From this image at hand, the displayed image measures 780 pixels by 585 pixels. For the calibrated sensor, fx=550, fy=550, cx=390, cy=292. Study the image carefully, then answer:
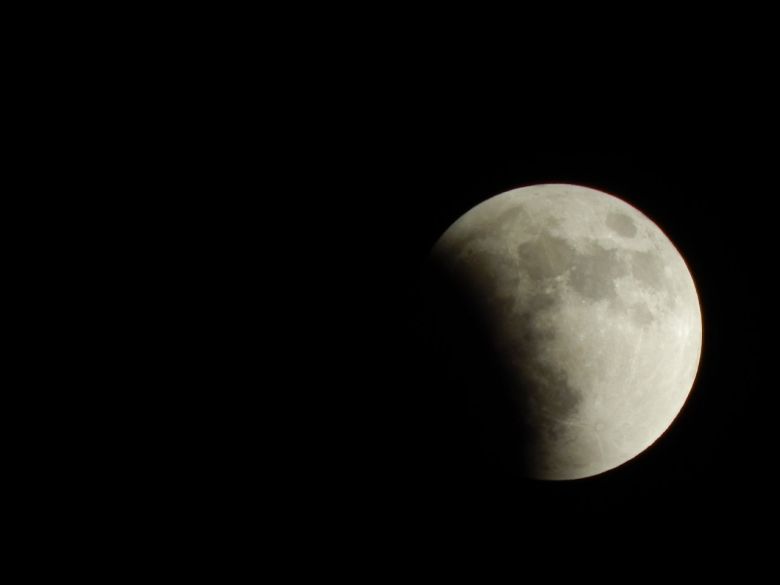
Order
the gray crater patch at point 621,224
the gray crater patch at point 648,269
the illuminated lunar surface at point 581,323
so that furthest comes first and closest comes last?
1. the gray crater patch at point 621,224
2. the gray crater patch at point 648,269
3. the illuminated lunar surface at point 581,323

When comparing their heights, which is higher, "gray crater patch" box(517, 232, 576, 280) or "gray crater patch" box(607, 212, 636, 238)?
"gray crater patch" box(607, 212, 636, 238)

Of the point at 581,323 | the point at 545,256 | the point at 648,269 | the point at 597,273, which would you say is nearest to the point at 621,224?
the point at 648,269

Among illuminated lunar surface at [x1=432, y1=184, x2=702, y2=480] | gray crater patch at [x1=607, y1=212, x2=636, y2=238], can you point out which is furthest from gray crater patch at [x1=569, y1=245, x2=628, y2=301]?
gray crater patch at [x1=607, y1=212, x2=636, y2=238]

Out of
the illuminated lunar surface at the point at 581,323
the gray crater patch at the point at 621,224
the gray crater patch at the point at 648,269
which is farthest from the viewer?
the gray crater patch at the point at 621,224

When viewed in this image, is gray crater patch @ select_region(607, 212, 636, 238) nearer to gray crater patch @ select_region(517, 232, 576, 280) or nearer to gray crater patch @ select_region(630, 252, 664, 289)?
gray crater patch @ select_region(630, 252, 664, 289)

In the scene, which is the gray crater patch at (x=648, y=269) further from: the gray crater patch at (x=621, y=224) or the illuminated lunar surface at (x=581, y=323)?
the gray crater patch at (x=621, y=224)

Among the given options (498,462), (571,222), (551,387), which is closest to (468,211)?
(571,222)

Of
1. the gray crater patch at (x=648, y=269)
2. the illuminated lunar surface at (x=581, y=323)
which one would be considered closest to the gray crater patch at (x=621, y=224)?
the illuminated lunar surface at (x=581, y=323)

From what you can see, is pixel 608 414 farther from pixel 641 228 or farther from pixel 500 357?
pixel 641 228
